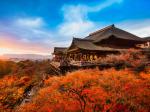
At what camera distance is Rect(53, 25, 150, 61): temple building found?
130 feet

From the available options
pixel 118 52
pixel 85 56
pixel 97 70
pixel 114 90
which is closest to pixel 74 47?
pixel 85 56

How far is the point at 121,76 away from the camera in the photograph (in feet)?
90.7

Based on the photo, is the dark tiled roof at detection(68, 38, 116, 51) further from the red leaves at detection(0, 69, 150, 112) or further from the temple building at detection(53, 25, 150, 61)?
the red leaves at detection(0, 69, 150, 112)

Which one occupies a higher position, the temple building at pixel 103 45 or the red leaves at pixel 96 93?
the temple building at pixel 103 45

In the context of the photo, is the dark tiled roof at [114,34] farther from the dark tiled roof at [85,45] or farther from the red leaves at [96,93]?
the red leaves at [96,93]

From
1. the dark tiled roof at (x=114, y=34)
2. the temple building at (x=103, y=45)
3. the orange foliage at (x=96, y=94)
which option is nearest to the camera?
the orange foliage at (x=96, y=94)

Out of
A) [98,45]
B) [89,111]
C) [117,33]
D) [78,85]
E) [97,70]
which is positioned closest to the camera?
[89,111]

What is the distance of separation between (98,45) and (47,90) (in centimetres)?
2072

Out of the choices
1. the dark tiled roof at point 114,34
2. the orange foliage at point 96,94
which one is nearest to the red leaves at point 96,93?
the orange foliage at point 96,94

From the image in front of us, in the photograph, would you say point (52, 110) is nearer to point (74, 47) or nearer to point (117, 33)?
point (74, 47)

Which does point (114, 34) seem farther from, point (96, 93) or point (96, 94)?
point (96, 94)

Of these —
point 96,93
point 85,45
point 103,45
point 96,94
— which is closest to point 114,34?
point 103,45

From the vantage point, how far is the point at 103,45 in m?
44.1

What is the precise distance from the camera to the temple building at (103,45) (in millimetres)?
39722
